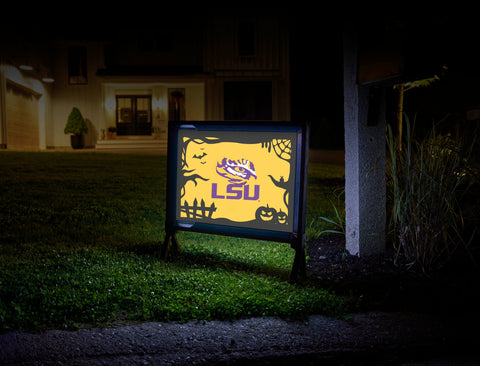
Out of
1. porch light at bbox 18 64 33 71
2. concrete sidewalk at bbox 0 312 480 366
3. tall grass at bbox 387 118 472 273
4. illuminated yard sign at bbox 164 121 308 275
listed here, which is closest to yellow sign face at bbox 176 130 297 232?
illuminated yard sign at bbox 164 121 308 275

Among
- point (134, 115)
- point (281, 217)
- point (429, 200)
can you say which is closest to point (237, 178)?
point (281, 217)

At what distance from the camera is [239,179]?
3.99m

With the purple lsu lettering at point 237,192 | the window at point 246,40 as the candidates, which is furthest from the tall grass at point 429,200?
the window at point 246,40

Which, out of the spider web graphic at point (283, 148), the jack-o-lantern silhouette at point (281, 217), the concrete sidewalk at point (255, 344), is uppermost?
the spider web graphic at point (283, 148)

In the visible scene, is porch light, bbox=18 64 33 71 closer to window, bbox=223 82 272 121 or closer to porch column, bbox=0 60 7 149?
porch column, bbox=0 60 7 149

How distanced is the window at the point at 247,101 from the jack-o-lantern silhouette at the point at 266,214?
19.0m

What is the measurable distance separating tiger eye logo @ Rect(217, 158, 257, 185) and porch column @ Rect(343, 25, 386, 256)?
102 centimetres

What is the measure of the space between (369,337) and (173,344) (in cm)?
117

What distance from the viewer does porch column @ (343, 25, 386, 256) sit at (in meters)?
4.12

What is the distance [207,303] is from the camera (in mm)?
3031

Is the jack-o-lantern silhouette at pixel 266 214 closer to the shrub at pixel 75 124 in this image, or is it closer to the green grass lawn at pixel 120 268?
the green grass lawn at pixel 120 268

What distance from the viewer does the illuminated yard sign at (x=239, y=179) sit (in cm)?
373

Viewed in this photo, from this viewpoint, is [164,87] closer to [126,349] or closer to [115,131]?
[115,131]

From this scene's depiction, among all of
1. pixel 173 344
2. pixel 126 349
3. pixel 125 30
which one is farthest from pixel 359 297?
pixel 125 30
